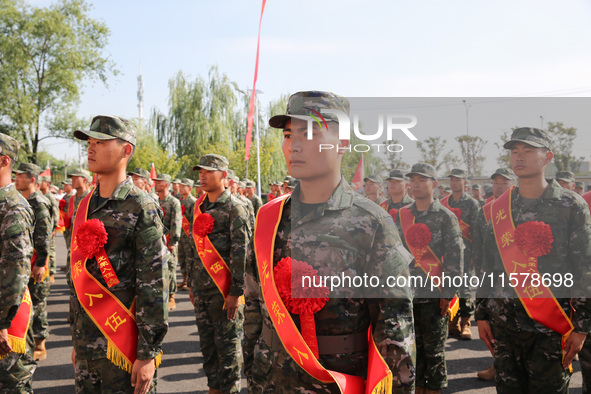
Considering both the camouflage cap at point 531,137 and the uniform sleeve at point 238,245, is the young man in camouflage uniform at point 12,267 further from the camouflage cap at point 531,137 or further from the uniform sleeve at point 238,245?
the camouflage cap at point 531,137

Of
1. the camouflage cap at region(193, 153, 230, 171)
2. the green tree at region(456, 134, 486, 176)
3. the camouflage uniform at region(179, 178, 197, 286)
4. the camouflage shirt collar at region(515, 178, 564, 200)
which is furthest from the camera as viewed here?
the camouflage uniform at region(179, 178, 197, 286)

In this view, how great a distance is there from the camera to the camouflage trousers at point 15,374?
3.28 meters

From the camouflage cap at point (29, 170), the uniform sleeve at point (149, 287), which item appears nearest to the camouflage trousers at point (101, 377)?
the uniform sleeve at point (149, 287)

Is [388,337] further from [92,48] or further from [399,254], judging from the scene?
[92,48]

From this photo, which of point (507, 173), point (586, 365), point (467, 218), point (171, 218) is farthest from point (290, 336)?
point (171, 218)

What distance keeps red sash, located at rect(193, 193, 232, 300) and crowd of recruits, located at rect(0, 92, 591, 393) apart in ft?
0.19

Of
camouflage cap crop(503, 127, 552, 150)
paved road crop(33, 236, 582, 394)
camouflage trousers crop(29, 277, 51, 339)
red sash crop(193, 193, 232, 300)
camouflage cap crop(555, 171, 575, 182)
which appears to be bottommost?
paved road crop(33, 236, 582, 394)

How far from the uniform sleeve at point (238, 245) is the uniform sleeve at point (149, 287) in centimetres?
169

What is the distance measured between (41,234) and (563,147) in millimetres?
5811

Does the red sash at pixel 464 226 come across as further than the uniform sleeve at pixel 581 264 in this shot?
Yes

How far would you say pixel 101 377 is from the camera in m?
2.70

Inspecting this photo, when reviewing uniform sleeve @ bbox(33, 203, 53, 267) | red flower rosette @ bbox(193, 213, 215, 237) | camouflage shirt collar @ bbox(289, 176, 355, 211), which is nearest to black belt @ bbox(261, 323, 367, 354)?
camouflage shirt collar @ bbox(289, 176, 355, 211)

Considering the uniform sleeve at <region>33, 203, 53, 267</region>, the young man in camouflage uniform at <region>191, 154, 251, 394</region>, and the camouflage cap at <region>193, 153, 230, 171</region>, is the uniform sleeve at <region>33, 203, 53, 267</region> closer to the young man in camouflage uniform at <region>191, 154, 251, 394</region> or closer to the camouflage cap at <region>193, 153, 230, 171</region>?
the young man in camouflage uniform at <region>191, 154, 251, 394</region>

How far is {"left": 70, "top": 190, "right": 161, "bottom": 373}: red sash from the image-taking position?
2.71 m
